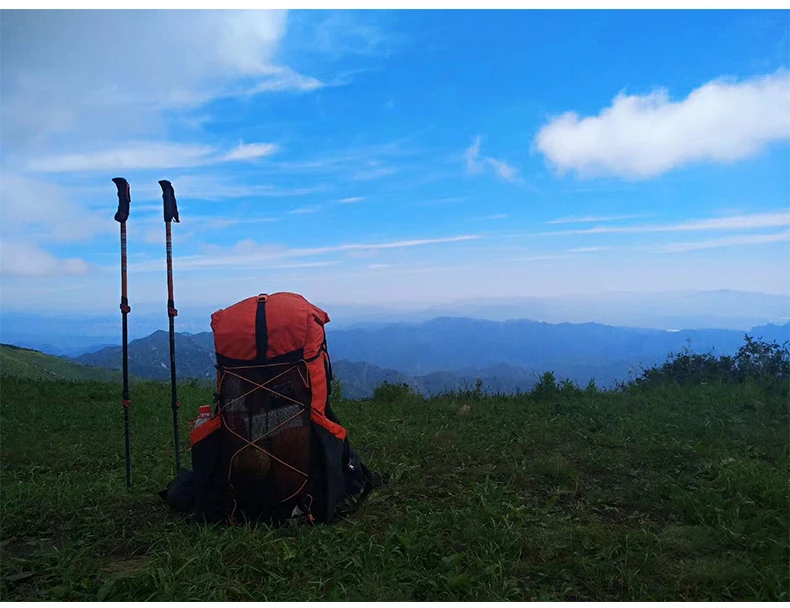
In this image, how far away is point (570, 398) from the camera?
31.3 ft

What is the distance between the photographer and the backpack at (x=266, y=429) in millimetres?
4984

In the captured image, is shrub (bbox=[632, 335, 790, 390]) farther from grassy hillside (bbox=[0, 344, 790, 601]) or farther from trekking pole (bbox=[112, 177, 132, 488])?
trekking pole (bbox=[112, 177, 132, 488])

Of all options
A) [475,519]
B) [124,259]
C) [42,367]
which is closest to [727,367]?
[475,519]

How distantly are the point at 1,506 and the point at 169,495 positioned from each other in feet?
5.32

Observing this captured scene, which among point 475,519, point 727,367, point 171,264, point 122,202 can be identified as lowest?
point 475,519

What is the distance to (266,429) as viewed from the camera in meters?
4.97

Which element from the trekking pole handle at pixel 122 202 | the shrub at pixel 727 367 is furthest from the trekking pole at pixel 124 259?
the shrub at pixel 727 367

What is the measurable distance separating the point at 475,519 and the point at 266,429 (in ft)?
6.12

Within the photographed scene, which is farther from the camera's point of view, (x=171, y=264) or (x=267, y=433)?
(x=171, y=264)

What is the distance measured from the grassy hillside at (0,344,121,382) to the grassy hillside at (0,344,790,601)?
740 cm

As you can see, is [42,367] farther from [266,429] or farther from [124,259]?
[266,429]

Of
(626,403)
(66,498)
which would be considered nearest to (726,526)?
(626,403)

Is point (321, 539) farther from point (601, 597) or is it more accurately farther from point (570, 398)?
point (570, 398)

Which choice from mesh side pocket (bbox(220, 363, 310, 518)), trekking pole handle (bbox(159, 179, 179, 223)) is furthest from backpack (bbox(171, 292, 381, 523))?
trekking pole handle (bbox(159, 179, 179, 223))
